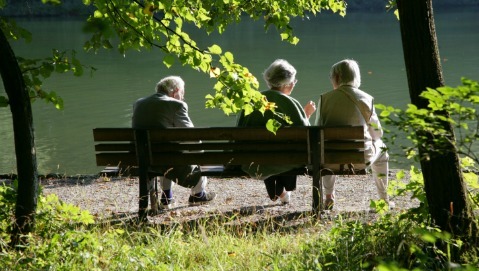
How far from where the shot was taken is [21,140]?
15.6 ft

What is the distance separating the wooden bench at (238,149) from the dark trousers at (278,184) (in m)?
0.22

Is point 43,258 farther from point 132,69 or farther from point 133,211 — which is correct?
point 132,69

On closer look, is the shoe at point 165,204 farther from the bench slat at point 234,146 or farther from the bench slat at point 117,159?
the bench slat at point 234,146

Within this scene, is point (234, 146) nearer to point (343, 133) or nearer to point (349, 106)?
point (343, 133)

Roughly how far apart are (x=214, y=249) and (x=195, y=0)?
2441mm

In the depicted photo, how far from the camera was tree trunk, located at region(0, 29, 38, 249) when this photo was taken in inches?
183

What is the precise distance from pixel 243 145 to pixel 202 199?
102 centimetres

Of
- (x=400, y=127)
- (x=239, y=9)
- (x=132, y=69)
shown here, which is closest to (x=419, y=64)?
(x=400, y=127)

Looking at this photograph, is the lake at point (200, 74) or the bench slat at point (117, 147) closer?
the bench slat at point (117, 147)

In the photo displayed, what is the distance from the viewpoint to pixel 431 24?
4.26 meters

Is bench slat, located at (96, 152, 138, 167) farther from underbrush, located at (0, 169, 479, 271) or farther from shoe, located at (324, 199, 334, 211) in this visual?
shoe, located at (324, 199, 334, 211)

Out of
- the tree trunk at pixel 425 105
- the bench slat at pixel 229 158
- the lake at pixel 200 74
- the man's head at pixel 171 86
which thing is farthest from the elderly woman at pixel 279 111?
the lake at pixel 200 74

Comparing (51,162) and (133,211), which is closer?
(133,211)

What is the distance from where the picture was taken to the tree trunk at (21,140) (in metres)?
4.66
